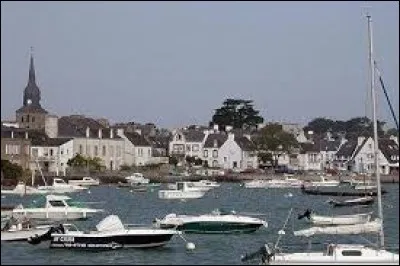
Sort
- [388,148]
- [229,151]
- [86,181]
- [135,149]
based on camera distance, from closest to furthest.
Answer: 1. [86,181]
2. [135,149]
3. [388,148]
4. [229,151]

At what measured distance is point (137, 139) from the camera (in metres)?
160

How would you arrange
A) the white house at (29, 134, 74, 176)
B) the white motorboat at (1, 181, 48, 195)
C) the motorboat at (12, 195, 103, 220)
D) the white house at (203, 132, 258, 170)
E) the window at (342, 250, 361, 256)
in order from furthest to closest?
1. the white house at (203, 132, 258, 170)
2. the white house at (29, 134, 74, 176)
3. the white motorboat at (1, 181, 48, 195)
4. the motorboat at (12, 195, 103, 220)
5. the window at (342, 250, 361, 256)

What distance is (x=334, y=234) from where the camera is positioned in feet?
155

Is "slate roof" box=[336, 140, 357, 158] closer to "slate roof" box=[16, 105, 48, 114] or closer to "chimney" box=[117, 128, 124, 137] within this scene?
"chimney" box=[117, 128, 124, 137]

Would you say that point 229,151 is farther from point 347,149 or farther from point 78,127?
point 78,127

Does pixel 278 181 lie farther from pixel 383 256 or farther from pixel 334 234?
pixel 383 256

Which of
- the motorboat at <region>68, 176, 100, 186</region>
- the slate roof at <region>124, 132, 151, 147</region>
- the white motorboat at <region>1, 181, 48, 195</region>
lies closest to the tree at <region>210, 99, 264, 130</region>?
the slate roof at <region>124, 132, 151, 147</region>

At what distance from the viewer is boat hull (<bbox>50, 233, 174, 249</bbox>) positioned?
37500mm

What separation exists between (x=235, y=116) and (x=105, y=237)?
157 meters

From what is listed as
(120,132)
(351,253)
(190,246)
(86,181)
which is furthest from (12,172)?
(351,253)

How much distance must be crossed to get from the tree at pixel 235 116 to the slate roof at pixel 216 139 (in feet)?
68.9

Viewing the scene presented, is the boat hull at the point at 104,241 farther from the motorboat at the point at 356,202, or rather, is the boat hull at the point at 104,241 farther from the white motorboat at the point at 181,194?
the white motorboat at the point at 181,194

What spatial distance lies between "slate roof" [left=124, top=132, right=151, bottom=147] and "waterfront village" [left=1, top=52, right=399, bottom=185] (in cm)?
23

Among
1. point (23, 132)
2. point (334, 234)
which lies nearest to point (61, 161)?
point (23, 132)
